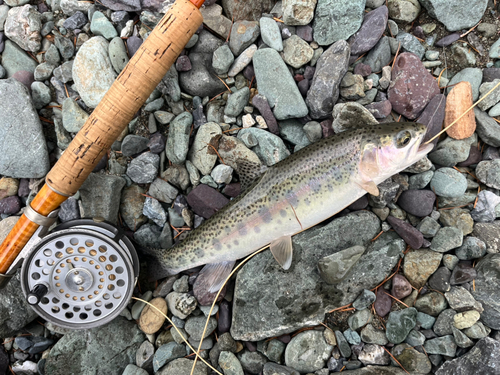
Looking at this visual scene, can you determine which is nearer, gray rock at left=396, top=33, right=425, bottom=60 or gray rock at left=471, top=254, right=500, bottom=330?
gray rock at left=471, top=254, right=500, bottom=330

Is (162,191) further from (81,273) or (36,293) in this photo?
(36,293)

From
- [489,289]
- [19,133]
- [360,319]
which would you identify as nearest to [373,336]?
[360,319]

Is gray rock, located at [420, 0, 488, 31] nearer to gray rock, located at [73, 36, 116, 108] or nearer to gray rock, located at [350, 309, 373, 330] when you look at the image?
gray rock, located at [350, 309, 373, 330]

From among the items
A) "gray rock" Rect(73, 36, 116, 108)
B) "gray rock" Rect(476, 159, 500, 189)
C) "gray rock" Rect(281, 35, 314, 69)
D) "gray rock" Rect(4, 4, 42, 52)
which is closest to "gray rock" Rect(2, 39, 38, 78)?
"gray rock" Rect(4, 4, 42, 52)

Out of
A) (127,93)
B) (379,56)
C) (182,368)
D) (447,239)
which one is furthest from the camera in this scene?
(379,56)

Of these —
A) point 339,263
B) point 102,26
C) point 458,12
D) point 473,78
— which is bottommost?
point 339,263

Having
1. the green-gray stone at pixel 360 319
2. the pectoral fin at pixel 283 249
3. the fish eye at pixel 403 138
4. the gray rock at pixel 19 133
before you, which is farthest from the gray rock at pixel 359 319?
the gray rock at pixel 19 133

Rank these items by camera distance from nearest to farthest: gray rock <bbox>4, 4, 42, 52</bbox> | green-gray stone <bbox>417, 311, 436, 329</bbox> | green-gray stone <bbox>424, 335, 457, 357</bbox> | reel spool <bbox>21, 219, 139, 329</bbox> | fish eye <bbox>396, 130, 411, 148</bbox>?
fish eye <bbox>396, 130, 411, 148</bbox> → reel spool <bbox>21, 219, 139, 329</bbox> → green-gray stone <bbox>424, 335, 457, 357</bbox> → green-gray stone <bbox>417, 311, 436, 329</bbox> → gray rock <bbox>4, 4, 42, 52</bbox>
